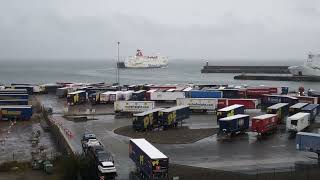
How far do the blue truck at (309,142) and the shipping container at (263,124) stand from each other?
234 inches

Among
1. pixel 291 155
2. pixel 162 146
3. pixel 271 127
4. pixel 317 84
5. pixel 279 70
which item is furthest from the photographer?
pixel 279 70

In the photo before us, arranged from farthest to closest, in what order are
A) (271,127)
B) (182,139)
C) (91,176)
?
(271,127) < (182,139) < (91,176)

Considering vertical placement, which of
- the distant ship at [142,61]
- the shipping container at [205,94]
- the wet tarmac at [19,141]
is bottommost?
the wet tarmac at [19,141]

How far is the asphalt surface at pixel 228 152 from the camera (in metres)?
20.9

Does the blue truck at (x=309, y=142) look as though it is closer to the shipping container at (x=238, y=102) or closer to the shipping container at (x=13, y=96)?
the shipping container at (x=238, y=102)

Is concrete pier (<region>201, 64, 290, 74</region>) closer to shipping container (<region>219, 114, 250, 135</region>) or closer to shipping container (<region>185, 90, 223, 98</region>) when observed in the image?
shipping container (<region>185, 90, 223, 98</region>)

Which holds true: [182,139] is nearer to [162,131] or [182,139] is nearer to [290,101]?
[162,131]

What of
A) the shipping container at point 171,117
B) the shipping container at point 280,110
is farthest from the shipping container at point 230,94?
the shipping container at point 171,117

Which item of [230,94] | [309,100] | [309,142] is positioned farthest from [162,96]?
[309,142]

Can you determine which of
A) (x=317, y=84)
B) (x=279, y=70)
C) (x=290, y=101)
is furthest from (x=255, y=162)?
(x=279, y=70)

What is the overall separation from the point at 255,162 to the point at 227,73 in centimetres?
11500

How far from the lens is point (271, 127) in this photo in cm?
2977

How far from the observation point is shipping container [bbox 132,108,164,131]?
1207 inches

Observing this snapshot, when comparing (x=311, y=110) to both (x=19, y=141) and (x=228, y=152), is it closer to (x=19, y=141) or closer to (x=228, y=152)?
(x=228, y=152)
